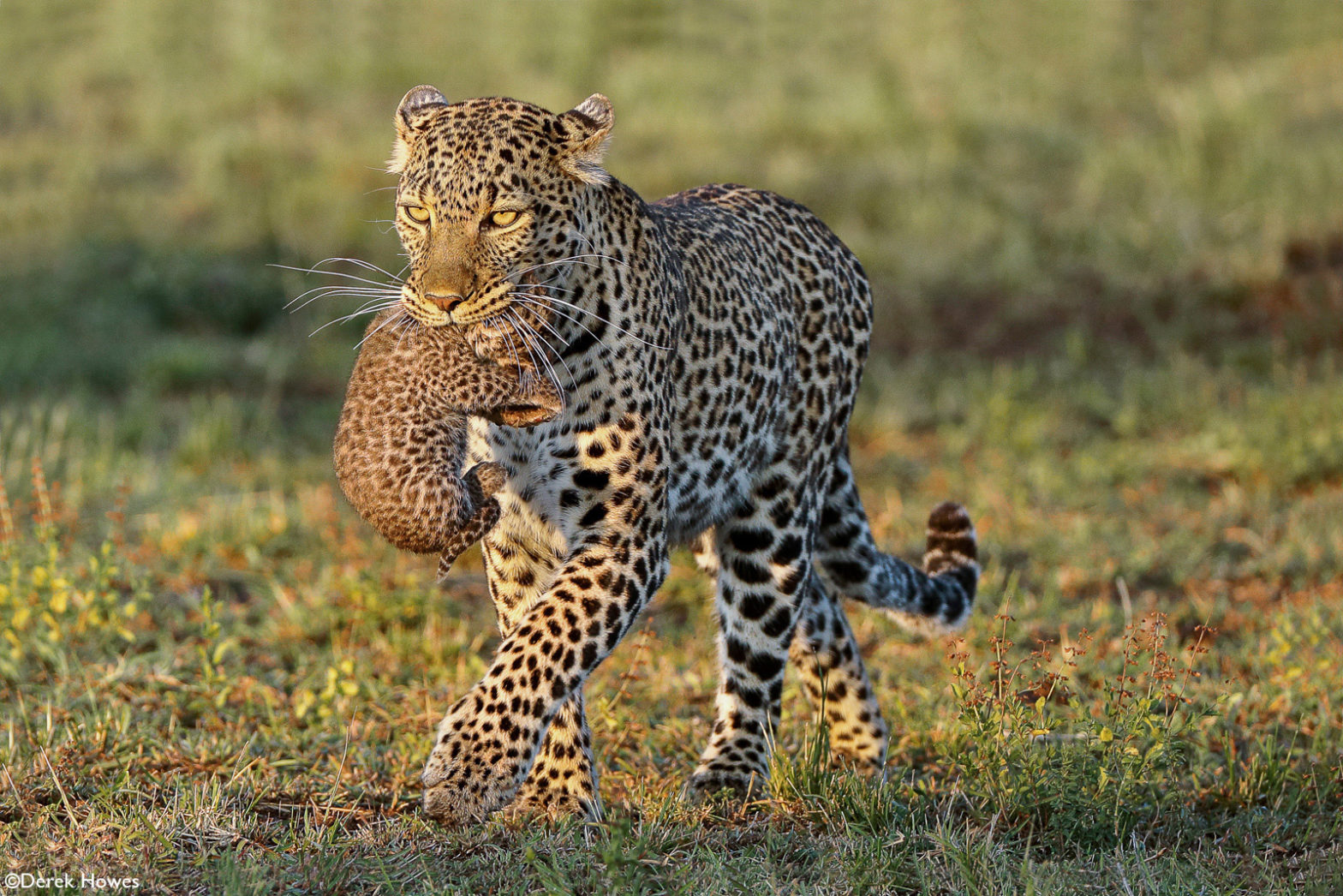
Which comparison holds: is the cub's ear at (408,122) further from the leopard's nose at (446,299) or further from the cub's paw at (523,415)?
the cub's paw at (523,415)

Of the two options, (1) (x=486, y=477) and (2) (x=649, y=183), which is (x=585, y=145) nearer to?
(1) (x=486, y=477)

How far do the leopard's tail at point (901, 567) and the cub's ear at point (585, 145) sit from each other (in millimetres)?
1721

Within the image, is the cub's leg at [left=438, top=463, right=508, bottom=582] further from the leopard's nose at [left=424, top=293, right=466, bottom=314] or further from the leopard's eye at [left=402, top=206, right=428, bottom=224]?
the leopard's eye at [left=402, top=206, right=428, bottom=224]

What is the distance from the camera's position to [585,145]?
4449 mm

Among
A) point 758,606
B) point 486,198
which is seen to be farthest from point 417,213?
point 758,606

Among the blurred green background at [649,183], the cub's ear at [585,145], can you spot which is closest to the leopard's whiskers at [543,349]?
the cub's ear at [585,145]

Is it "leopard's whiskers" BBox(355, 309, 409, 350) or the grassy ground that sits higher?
"leopard's whiskers" BBox(355, 309, 409, 350)

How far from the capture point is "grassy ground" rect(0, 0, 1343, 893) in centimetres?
425

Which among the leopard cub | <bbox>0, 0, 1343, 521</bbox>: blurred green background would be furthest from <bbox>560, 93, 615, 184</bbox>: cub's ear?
<bbox>0, 0, 1343, 521</bbox>: blurred green background

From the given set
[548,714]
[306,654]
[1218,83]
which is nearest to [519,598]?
[548,714]

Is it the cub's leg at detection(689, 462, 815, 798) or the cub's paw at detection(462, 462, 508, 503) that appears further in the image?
the cub's leg at detection(689, 462, 815, 798)

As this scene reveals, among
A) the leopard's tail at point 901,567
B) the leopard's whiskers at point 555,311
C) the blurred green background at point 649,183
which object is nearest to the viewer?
the leopard's whiskers at point 555,311

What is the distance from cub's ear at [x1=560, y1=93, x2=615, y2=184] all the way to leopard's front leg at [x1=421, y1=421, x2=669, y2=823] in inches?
28.7

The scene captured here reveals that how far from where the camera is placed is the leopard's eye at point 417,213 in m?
4.29
